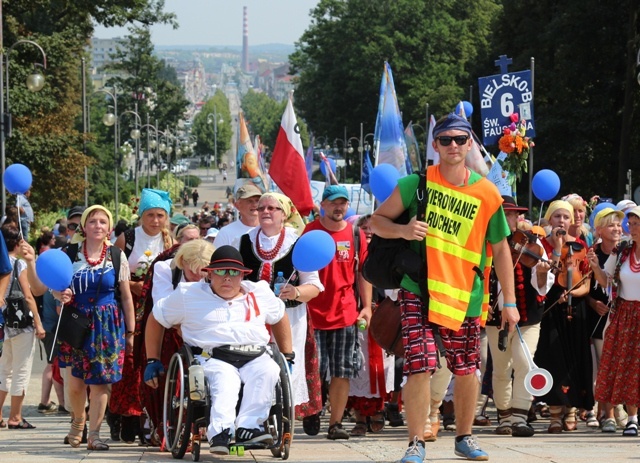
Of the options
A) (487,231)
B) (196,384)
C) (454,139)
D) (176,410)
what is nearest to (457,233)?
(487,231)

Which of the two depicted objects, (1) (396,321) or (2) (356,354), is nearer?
(1) (396,321)

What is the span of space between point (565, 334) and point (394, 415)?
159cm

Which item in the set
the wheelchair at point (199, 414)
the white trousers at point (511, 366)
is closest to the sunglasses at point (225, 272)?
the wheelchair at point (199, 414)

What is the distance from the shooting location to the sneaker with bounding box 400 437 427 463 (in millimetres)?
7229

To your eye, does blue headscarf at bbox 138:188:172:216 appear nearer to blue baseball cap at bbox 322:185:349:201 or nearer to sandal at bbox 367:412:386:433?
blue baseball cap at bbox 322:185:349:201

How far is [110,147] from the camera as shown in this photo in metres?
91.8

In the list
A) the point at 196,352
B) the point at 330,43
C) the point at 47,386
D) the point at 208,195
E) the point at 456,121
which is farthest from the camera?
the point at 208,195

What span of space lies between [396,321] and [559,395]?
2810mm

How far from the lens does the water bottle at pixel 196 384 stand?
7773mm

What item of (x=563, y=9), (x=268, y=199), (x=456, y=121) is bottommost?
(x=268, y=199)

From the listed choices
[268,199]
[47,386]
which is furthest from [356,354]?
[47,386]

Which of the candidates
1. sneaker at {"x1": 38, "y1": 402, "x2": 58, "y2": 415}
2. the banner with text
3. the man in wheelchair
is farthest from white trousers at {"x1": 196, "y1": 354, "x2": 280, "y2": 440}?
the banner with text

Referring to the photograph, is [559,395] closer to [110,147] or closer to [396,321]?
[396,321]

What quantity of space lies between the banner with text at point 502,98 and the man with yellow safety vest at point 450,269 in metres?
10.00
